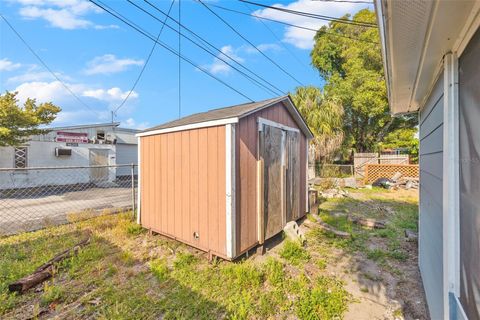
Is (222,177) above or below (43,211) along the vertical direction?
above

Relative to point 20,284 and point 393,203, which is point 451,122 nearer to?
point 20,284

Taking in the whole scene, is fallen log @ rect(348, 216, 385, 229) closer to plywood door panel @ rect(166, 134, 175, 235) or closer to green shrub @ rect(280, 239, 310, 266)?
green shrub @ rect(280, 239, 310, 266)

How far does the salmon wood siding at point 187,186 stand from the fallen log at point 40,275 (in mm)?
1364

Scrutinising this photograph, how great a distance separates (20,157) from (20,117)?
278 centimetres

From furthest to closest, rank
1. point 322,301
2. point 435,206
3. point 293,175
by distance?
point 293,175 → point 322,301 → point 435,206

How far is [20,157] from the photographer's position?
34.8ft

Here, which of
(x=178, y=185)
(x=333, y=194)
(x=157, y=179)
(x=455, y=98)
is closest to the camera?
(x=455, y=98)

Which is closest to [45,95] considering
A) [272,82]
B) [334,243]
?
[272,82]

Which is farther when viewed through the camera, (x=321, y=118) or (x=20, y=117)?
(x=321, y=118)

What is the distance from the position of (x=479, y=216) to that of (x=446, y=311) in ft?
2.85

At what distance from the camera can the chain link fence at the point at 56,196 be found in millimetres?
5230

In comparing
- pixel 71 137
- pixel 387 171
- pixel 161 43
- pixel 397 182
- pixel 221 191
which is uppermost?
pixel 161 43

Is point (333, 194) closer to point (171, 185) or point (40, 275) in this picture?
point (171, 185)

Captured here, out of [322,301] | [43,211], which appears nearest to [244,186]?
[322,301]
